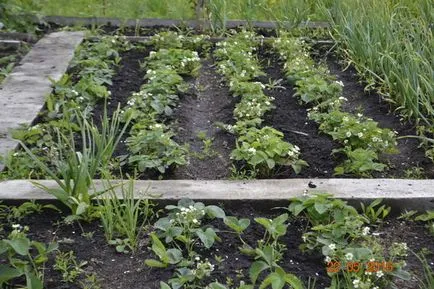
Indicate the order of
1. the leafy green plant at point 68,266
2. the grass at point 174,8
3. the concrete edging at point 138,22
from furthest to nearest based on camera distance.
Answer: the concrete edging at point 138,22 < the grass at point 174,8 < the leafy green plant at point 68,266

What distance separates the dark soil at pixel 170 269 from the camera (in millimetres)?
2699

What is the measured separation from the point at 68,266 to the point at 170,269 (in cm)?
39

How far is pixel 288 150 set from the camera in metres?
3.58

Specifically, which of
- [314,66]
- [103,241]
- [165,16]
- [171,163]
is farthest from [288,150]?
[165,16]

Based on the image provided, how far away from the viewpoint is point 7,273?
8.40 feet

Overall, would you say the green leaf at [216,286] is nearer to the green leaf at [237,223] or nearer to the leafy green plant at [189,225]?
the leafy green plant at [189,225]

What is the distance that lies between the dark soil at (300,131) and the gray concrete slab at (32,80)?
1.41 meters

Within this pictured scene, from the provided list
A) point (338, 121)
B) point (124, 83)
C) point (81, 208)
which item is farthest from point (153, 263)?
point (124, 83)

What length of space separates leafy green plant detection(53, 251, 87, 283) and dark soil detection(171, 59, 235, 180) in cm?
91

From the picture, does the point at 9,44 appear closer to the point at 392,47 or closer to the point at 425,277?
the point at 392,47

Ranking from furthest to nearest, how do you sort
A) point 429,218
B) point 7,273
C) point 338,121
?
point 338,121, point 429,218, point 7,273

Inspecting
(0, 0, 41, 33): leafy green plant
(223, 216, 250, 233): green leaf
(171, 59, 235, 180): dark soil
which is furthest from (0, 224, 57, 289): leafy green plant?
(0, 0, 41, 33): leafy green plant

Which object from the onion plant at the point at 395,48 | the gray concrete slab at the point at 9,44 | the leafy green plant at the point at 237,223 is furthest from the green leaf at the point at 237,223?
the gray concrete slab at the point at 9,44

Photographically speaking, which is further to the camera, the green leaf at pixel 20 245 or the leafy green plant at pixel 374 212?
the leafy green plant at pixel 374 212
